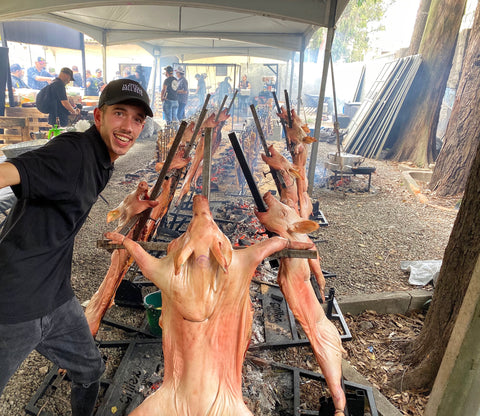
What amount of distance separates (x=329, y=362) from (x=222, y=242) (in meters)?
1.25

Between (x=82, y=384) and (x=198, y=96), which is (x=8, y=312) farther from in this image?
(x=198, y=96)

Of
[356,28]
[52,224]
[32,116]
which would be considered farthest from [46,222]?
[356,28]

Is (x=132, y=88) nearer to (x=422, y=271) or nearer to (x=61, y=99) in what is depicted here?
(x=422, y=271)

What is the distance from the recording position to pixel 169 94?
12.2 m

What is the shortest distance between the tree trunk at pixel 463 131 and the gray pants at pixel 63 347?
8646 mm

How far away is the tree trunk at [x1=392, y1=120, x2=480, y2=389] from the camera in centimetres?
260

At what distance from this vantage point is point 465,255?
8.82ft

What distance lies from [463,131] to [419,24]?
6842 mm

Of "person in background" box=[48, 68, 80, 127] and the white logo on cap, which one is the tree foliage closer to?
"person in background" box=[48, 68, 80, 127]

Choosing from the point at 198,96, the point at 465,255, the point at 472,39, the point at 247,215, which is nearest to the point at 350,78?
the point at 198,96

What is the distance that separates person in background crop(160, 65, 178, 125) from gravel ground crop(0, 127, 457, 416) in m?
3.63

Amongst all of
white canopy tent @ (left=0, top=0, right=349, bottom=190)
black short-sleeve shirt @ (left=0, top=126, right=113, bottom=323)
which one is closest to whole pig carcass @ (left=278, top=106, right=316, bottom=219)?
black short-sleeve shirt @ (left=0, top=126, right=113, bottom=323)

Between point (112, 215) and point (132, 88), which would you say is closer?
point (132, 88)

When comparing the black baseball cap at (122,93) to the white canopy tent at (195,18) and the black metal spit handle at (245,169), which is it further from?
the white canopy tent at (195,18)
